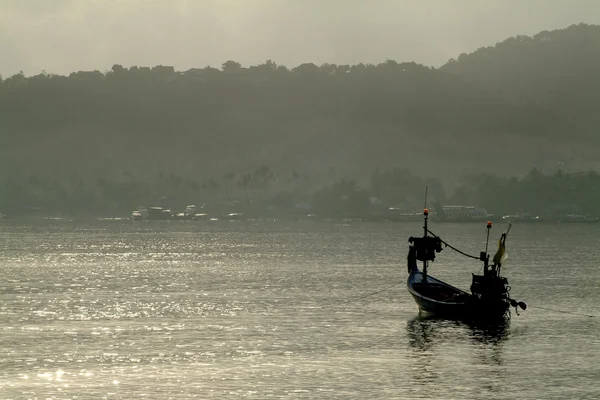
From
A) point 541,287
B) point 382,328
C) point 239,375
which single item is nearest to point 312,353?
point 239,375

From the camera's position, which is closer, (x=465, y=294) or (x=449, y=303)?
(x=449, y=303)

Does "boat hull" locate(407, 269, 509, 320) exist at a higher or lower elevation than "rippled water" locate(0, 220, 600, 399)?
higher

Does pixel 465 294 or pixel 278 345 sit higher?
pixel 465 294

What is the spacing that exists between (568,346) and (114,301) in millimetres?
55167

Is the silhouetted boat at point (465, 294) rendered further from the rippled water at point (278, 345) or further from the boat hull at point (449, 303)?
the rippled water at point (278, 345)

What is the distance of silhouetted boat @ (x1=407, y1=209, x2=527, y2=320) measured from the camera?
87.9m

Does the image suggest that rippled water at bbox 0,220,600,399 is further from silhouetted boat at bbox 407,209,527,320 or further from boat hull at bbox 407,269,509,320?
silhouetted boat at bbox 407,209,527,320

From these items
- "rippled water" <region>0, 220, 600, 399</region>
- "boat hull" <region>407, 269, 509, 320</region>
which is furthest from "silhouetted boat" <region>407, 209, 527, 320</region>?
"rippled water" <region>0, 220, 600, 399</region>

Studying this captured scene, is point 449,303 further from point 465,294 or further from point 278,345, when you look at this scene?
point 278,345

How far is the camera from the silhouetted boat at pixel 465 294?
8794 cm

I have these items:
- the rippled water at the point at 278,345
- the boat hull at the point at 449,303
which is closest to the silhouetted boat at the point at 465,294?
the boat hull at the point at 449,303

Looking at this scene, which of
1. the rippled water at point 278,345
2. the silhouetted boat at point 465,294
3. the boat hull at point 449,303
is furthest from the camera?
the boat hull at point 449,303

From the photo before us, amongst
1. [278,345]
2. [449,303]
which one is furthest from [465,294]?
[278,345]

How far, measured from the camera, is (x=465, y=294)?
9319 centimetres
